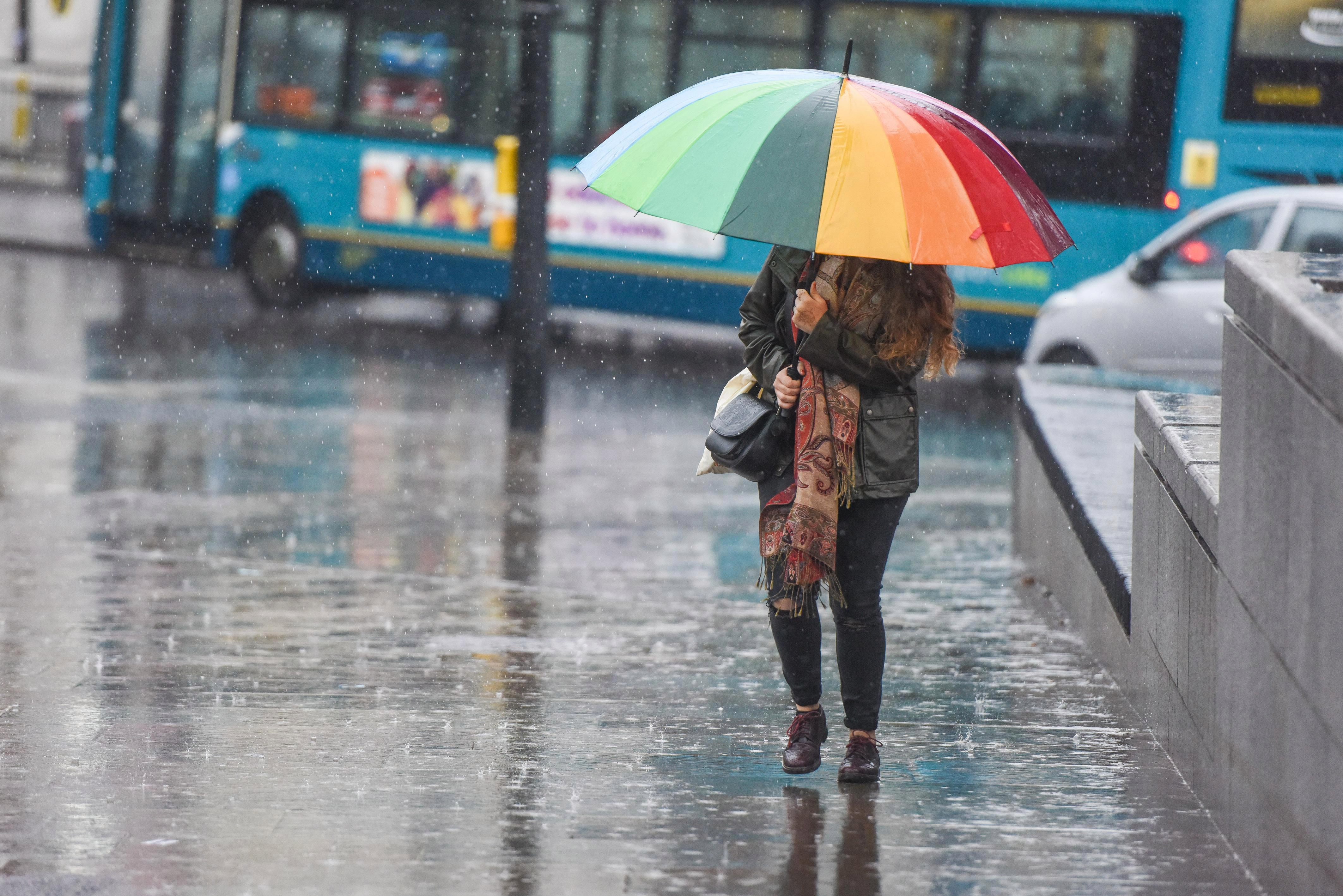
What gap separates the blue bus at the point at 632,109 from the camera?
15.0m

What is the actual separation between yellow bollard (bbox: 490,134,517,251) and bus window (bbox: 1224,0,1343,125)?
18.9ft

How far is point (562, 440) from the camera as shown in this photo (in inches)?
452

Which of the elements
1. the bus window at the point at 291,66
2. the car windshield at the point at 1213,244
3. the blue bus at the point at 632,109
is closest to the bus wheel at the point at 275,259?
the blue bus at the point at 632,109

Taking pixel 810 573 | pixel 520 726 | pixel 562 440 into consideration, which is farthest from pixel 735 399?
pixel 562 440

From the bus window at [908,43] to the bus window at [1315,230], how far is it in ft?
14.3

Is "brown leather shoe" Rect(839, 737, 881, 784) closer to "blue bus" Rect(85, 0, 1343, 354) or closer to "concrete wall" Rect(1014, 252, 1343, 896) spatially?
"concrete wall" Rect(1014, 252, 1343, 896)

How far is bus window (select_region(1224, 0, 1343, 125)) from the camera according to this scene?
14.8m

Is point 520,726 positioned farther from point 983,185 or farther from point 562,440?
point 562,440

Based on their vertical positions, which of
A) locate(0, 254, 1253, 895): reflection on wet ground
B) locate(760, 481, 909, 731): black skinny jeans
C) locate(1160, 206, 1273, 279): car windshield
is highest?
locate(1160, 206, 1273, 279): car windshield

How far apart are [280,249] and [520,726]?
44.4 feet

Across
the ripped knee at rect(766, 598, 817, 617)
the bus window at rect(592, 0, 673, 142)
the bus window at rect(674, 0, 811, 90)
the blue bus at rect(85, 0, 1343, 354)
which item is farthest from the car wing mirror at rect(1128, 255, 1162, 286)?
the ripped knee at rect(766, 598, 817, 617)

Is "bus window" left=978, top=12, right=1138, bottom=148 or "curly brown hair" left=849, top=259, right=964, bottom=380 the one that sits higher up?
"bus window" left=978, top=12, right=1138, bottom=148

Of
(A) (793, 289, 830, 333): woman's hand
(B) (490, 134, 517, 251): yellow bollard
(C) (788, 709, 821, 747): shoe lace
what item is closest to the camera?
(A) (793, 289, 830, 333): woman's hand

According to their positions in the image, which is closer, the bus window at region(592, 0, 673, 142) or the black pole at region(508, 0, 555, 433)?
the black pole at region(508, 0, 555, 433)
